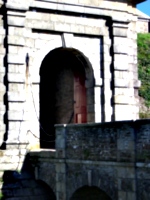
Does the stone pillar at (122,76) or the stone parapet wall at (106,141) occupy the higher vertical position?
the stone pillar at (122,76)

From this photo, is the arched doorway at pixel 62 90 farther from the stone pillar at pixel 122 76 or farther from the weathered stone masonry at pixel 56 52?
the stone pillar at pixel 122 76

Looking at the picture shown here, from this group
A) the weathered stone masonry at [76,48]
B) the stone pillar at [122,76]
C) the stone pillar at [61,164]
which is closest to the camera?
the stone pillar at [61,164]

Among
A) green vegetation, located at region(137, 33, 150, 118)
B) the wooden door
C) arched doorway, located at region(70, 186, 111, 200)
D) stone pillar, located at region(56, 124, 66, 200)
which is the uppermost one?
green vegetation, located at region(137, 33, 150, 118)

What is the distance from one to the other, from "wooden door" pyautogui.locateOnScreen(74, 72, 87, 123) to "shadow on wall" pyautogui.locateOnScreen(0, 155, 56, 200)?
10.9 ft

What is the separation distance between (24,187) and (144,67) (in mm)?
11055

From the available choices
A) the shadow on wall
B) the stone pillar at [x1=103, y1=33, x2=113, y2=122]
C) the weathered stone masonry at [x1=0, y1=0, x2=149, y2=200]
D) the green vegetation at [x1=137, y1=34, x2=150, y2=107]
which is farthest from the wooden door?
the green vegetation at [x1=137, y1=34, x2=150, y2=107]

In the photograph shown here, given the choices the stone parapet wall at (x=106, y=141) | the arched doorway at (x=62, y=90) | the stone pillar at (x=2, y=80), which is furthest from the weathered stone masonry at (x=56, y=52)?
the arched doorway at (x=62, y=90)

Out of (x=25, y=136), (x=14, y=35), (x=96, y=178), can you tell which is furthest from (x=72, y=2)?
(x=96, y=178)

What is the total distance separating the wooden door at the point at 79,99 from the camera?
17.8 meters

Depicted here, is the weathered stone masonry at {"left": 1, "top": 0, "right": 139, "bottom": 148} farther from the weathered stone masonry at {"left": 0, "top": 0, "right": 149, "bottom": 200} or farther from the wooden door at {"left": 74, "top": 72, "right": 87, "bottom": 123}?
the wooden door at {"left": 74, "top": 72, "right": 87, "bottom": 123}

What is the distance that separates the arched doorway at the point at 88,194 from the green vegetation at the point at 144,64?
8937 millimetres

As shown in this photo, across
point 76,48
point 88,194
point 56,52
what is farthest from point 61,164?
point 56,52

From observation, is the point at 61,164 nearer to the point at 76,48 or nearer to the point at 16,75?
the point at 16,75

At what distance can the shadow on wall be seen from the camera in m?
14.6
